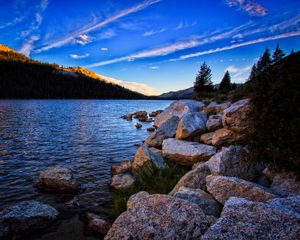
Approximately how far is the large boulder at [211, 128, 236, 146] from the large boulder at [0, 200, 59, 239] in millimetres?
7482

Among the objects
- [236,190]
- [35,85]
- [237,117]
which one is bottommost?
[236,190]

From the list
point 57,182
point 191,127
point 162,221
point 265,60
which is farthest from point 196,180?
point 265,60

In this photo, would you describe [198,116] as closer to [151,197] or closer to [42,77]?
[151,197]

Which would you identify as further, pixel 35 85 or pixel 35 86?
pixel 35 85

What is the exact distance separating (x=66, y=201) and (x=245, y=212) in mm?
7134

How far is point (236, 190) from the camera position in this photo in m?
4.53

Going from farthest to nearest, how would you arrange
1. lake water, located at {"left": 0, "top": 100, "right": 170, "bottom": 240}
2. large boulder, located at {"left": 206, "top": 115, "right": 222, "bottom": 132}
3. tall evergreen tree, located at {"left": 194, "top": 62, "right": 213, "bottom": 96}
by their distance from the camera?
tall evergreen tree, located at {"left": 194, "top": 62, "right": 213, "bottom": 96} → large boulder, located at {"left": 206, "top": 115, "right": 222, "bottom": 132} → lake water, located at {"left": 0, "top": 100, "right": 170, "bottom": 240}

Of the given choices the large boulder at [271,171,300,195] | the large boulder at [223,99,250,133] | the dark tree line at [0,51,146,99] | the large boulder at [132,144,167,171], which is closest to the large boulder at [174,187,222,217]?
the large boulder at [271,171,300,195]

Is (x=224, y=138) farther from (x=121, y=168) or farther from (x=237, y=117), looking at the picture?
(x=121, y=168)

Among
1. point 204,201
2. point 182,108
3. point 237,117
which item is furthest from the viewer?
point 182,108

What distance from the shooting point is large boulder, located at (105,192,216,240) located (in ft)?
12.0

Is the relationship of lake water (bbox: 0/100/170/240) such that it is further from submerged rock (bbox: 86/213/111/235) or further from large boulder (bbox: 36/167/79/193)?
submerged rock (bbox: 86/213/111/235)

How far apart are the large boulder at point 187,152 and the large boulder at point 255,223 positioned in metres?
5.52

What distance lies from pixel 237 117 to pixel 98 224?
7.11 metres
